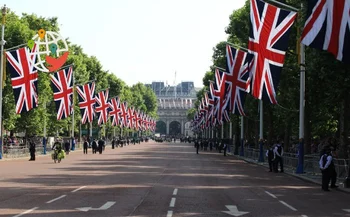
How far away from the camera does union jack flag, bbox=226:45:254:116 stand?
44.0 metres

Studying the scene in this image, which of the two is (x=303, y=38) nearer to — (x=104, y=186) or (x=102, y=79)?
(x=104, y=186)

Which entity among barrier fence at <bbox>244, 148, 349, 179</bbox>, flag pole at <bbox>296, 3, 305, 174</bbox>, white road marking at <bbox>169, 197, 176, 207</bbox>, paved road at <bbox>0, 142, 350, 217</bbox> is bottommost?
paved road at <bbox>0, 142, 350, 217</bbox>

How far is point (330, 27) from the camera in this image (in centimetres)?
2117

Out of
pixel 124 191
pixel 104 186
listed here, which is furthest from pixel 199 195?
pixel 104 186

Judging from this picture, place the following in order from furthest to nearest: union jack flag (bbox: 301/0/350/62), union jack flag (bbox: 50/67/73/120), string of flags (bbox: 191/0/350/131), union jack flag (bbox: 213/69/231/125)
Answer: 1. union jack flag (bbox: 50/67/73/120)
2. union jack flag (bbox: 213/69/231/125)
3. string of flags (bbox: 191/0/350/131)
4. union jack flag (bbox: 301/0/350/62)

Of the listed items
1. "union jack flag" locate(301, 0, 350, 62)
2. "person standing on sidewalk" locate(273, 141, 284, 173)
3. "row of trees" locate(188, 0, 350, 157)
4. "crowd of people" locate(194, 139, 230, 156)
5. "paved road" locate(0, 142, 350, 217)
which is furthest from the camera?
"crowd of people" locate(194, 139, 230, 156)

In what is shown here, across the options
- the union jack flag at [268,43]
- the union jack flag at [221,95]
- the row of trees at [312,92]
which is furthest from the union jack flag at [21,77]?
the union jack flag at [268,43]

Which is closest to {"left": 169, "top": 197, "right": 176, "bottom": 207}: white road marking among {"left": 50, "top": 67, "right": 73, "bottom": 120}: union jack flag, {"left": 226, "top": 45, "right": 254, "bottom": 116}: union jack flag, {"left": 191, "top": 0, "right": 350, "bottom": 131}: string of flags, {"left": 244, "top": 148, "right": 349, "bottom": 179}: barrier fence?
{"left": 191, "top": 0, "right": 350, "bottom": 131}: string of flags

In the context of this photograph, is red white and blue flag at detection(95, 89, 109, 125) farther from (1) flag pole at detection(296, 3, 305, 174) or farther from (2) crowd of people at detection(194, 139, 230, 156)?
(1) flag pole at detection(296, 3, 305, 174)

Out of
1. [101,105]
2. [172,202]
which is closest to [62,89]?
[101,105]

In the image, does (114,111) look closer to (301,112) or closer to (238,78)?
(238,78)

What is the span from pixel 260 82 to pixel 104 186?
10.1m

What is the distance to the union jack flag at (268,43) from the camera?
101ft

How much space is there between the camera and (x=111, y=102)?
93.9m
